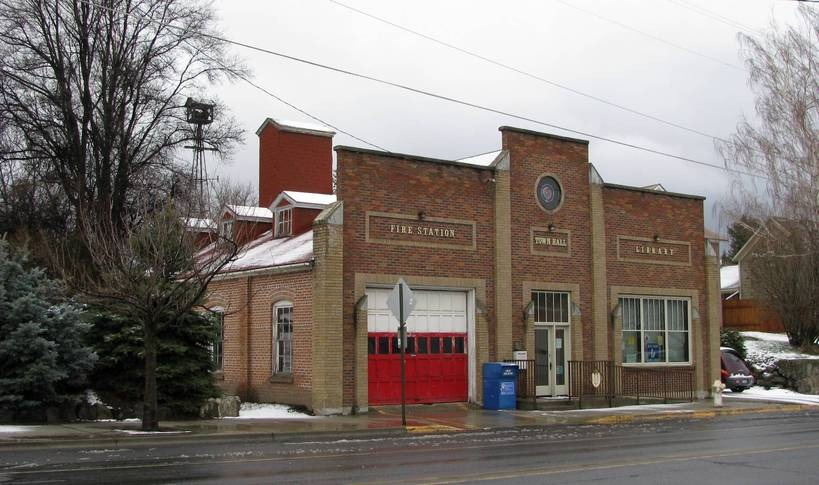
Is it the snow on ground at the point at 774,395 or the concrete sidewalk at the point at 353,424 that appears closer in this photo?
the concrete sidewalk at the point at 353,424

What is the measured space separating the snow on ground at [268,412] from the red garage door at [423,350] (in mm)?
2109

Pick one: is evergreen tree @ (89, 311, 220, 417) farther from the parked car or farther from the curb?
the parked car

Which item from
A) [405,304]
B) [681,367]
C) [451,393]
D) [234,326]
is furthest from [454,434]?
[681,367]

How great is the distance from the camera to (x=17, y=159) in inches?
1231

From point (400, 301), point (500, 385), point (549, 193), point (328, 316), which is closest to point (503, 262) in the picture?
point (549, 193)

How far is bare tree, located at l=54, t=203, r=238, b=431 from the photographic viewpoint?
59.4 feet

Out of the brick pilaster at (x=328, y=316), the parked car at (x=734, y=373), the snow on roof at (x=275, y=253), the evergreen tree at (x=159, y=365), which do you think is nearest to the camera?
the evergreen tree at (x=159, y=365)

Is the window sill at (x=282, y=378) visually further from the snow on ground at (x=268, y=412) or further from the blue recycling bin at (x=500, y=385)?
the blue recycling bin at (x=500, y=385)

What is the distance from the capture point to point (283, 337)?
24.5 meters

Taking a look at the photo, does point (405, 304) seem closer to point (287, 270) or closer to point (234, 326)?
point (287, 270)

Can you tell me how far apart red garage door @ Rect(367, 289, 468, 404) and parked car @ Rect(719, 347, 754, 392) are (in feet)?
43.3

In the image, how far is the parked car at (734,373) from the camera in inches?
1332

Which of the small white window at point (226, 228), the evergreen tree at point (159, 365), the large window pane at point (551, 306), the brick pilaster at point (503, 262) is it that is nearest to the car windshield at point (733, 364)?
the large window pane at point (551, 306)

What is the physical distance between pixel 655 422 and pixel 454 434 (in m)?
6.31
